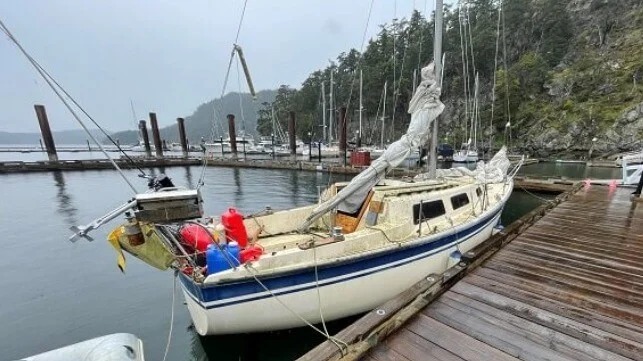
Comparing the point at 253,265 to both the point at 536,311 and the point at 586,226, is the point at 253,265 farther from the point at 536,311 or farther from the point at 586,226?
the point at 586,226

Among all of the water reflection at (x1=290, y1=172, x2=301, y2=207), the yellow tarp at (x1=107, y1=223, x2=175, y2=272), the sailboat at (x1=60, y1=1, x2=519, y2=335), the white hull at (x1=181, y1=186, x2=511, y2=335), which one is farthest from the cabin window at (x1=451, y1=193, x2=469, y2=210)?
the water reflection at (x1=290, y1=172, x2=301, y2=207)

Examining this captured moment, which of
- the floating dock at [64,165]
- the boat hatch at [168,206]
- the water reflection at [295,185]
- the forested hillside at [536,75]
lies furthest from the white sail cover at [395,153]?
the floating dock at [64,165]

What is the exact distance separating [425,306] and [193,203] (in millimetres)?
4013

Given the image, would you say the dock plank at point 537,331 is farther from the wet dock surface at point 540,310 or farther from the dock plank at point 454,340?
the dock plank at point 454,340

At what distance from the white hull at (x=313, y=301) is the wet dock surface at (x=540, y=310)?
1.23 metres

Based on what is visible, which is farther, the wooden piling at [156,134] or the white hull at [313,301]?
the wooden piling at [156,134]

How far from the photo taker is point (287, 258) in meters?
4.87

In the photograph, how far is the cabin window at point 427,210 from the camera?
21.7ft

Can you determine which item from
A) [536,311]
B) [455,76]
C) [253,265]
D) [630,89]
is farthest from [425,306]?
[455,76]

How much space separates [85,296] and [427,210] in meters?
9.53

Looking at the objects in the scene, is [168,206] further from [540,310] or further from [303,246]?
[540,310]

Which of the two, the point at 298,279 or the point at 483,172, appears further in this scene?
the point at 483,172

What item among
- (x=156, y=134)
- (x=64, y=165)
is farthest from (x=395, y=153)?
(x=156, y=134)

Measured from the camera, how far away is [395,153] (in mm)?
7055
